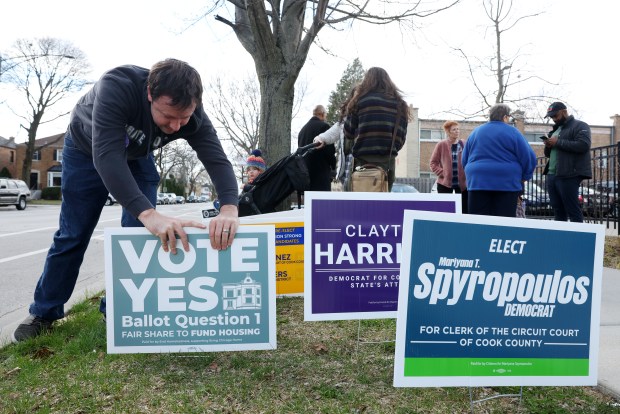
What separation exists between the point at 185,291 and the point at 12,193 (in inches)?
1159

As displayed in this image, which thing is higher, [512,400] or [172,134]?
[172,134]

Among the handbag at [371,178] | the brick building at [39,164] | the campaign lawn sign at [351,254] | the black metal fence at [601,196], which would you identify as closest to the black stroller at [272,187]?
the handbag at [371,178]

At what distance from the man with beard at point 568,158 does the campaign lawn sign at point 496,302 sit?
4.32 metres

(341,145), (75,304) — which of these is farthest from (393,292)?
(75,304)

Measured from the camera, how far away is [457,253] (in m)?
2.15

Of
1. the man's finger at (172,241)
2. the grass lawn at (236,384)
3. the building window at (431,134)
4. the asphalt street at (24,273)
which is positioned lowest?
the asphalt street at (24,273)

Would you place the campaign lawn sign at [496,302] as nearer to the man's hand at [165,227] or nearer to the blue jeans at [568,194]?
the man's hand at [165,227]

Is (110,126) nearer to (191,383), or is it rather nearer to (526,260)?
(191,383)

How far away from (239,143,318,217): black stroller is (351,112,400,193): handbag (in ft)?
2.59

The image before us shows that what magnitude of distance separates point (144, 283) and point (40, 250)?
23.1 feet

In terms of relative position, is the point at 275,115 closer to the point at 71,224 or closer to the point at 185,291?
the point at 71,224

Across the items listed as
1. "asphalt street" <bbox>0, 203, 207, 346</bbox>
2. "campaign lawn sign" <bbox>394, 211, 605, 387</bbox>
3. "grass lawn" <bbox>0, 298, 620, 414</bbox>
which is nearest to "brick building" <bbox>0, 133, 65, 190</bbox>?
"asphalt street" <bbox>0, 203, 207, 346</bbox>

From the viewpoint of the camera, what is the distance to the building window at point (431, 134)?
4494 centimetres

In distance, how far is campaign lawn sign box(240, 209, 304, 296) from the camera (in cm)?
404
